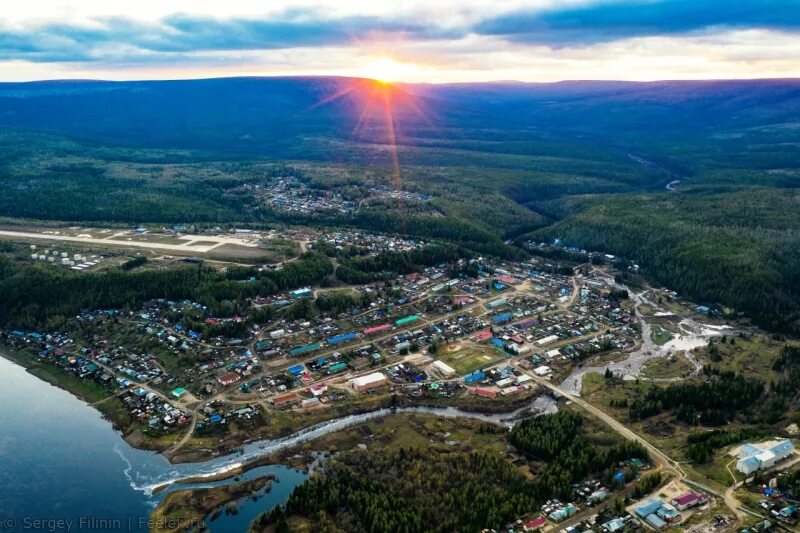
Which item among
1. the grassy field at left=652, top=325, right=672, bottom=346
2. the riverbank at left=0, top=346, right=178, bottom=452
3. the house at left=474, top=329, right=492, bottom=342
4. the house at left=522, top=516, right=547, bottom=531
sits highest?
the house at left=474, top=329, right=492, bottom=342

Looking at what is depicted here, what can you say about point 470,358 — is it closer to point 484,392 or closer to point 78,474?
point 484,392

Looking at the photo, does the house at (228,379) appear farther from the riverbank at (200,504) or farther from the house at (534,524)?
the house at (534,524)

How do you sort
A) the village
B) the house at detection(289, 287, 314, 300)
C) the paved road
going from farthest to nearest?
the paved road < the house at detection(289, 287, 314, 300) < the village

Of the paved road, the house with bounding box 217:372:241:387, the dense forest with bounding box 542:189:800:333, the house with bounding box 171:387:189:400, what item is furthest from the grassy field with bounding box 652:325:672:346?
the paved road

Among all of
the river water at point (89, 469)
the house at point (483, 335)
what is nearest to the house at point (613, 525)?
the river water at point (89, 469)

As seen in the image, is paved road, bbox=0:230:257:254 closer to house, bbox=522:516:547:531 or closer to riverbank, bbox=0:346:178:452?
riverbank, bbox=0:346:178:452

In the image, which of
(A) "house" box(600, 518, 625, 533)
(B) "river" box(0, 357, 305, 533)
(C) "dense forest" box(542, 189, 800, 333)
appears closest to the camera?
(A) "house" box(600, 518, 625, 533)
